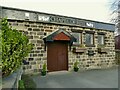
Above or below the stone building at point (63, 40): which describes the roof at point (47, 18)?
above

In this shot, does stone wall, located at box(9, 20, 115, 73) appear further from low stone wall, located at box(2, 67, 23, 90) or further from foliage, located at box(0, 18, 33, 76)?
low stone wall, located at box(2, 67, 23, 90)

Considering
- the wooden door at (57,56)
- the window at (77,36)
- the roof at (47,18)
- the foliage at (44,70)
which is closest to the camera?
the roof at (47,18)

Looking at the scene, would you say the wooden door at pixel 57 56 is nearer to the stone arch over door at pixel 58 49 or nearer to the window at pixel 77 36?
the stone arch over door at pixel 58 49

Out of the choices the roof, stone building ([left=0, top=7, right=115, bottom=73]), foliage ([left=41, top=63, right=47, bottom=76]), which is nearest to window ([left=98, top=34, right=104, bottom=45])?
stone building ([left=0, top=7, right=115, bottom=73])

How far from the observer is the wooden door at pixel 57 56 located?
13.8m

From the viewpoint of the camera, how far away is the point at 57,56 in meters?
14.3

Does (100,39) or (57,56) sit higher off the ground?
(100,39)

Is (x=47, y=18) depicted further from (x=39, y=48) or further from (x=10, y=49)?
(x=10, y=49)

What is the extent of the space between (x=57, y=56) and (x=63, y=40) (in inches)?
46.1

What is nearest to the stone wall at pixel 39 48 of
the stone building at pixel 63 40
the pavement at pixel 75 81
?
the stone building at pixel 63 40

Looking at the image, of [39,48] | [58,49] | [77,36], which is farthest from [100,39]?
[39,48]

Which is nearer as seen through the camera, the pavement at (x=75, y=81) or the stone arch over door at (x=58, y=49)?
the pavement at (x=75, y=81)

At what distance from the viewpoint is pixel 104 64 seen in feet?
56.1

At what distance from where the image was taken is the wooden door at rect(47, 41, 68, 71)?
45.3 feet
